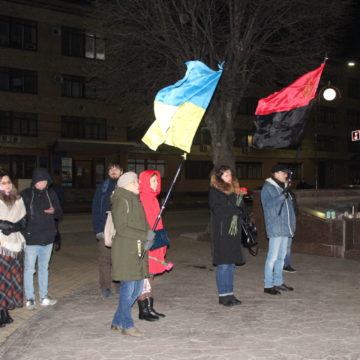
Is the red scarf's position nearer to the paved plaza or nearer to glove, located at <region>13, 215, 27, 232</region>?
the paved plaza

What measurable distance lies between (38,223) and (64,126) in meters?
32.0

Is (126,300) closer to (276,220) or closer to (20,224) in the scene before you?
(20,224)

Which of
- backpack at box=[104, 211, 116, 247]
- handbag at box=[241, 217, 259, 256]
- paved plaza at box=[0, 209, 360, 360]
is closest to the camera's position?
paved plaza at box=[0, 209, 360, 360]

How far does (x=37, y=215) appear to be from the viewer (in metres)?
6.84

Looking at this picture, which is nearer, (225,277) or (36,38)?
(225,277)

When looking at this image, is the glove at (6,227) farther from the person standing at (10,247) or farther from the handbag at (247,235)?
the handbag at (247,235)

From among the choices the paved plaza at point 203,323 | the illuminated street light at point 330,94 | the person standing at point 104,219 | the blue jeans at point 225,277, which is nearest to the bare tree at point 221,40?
the illuminated street light at point 330,94

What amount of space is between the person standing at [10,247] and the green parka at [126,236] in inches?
53.8

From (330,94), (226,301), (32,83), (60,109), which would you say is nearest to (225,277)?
(226,301)

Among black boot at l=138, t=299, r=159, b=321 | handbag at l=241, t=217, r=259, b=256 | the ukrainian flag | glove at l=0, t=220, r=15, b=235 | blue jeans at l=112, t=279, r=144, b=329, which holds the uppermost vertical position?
the ukrainian flag

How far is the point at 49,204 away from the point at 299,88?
19.4 ft

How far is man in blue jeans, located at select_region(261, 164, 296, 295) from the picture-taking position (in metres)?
7.69

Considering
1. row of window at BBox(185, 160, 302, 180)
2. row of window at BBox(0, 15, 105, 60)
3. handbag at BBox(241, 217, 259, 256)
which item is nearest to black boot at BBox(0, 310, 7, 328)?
handbag at BBox(241, 217, 259, 256)

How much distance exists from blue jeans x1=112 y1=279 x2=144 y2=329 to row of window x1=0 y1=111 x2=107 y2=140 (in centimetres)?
3124
